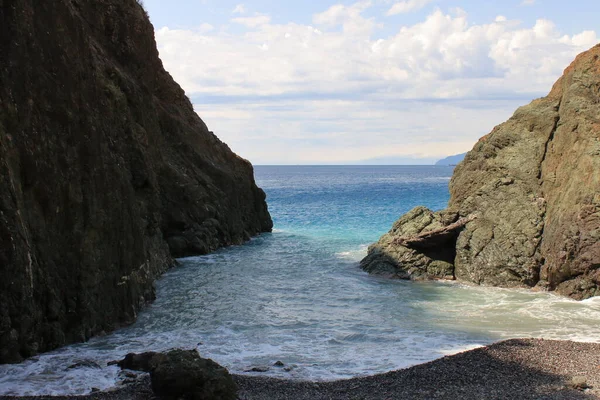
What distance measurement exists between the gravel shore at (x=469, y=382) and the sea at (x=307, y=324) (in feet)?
2.58

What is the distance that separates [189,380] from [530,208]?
17650mm

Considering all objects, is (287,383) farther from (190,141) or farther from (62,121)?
(190,141)

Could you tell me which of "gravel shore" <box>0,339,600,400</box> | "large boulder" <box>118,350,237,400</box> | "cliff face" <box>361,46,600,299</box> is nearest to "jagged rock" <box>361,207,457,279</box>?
"cliff face" <box>361,46,600,299</box>

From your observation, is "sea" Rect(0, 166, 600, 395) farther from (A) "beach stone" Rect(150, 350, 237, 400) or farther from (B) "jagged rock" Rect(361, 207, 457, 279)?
(A) "beach stone" Rect(150, 350, 237, 400)

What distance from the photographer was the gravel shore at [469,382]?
11.0 metres

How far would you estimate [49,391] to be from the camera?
11.4m

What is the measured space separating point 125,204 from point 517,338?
11300 mm

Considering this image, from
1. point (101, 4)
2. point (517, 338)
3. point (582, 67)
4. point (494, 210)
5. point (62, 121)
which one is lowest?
point (517, 338)

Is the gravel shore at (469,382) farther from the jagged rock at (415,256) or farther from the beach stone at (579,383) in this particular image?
the jagged rock at (415,256)

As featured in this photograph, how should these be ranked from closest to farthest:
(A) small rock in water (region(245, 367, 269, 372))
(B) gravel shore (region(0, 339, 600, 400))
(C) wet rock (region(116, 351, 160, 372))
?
(B) gravel shore (region(0, 339, 600, 400)), (C) wet rock (region(116, 351, 160, 372)), (A) small rock in water (region(245, 367, 269, 372))

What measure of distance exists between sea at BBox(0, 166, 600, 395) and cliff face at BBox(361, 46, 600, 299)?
3.83 feet

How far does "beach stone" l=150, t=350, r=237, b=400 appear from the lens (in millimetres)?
10344

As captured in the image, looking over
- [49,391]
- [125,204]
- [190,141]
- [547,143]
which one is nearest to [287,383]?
[49,391]

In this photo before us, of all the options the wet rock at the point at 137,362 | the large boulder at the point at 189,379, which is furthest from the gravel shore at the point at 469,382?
the wet rock at the point at 137,362
